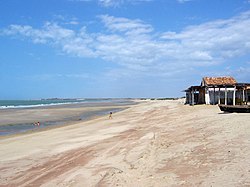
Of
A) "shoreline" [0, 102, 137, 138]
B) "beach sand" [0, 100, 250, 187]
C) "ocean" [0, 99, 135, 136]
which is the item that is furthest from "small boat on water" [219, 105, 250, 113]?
"ocean" [0, 99, 135, 136]

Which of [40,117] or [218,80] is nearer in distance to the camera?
[40,117]

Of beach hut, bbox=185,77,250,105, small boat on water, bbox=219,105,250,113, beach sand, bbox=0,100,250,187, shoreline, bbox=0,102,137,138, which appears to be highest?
beach hut, bbox=185,77,250,105

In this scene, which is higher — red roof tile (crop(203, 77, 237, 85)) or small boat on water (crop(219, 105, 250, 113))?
red roof tile (crop(203, 77, 237, 85))

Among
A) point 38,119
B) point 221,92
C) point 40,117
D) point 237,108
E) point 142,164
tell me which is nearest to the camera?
point 142,164

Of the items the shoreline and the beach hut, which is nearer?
the shoreline

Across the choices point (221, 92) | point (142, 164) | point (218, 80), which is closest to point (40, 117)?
point (221, 92)

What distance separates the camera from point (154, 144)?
12078 mm

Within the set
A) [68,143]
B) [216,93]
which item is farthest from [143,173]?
[216,93]

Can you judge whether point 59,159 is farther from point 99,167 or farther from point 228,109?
point 228,109

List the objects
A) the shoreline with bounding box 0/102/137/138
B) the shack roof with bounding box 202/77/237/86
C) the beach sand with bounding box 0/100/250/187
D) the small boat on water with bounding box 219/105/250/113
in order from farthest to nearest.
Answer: the shack roof with bounding box 202/77/237/86, the shoreline with bounding box 0/102/137/138, the small boat on water with bounding box 219/105/250/113, the beach sand with bounding box 0/100/250/187

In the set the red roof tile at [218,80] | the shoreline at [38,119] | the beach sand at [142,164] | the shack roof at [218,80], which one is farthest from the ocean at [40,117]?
the red roof tile at [218,80]

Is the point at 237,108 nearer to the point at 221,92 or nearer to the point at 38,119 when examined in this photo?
the point at 221,92

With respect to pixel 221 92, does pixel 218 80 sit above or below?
above

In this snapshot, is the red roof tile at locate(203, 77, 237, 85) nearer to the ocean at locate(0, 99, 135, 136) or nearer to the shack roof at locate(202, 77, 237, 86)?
the shack roof at locate(202, 77, 237, 86)
